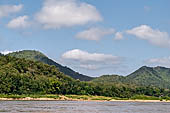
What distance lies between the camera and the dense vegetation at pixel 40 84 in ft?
440

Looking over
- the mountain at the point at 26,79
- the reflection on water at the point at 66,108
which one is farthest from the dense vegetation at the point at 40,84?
the reflection on water at the point at 66,108

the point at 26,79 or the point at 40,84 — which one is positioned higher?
the point at 26,79

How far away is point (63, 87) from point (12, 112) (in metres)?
101

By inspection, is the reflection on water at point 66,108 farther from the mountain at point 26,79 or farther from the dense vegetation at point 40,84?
the dense vegetation at point 40,84

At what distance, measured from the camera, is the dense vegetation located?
134 metres

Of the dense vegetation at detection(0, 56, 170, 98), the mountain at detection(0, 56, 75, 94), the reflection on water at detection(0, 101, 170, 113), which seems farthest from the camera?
the dense vegetation at detection(0, 56, 170, 98)

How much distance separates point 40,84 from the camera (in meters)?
148

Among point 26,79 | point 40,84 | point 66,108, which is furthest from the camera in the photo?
point 40,84

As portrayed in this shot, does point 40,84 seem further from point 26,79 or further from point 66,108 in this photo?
point 66,108

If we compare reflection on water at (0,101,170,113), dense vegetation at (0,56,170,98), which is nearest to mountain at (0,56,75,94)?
dense vegetation at (0,56,170,98)

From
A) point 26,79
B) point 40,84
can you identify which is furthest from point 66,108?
point 40,84

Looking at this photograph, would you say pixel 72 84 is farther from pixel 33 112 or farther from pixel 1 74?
pixel 33 112

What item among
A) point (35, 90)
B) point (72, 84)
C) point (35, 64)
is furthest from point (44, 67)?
point (35, 90)

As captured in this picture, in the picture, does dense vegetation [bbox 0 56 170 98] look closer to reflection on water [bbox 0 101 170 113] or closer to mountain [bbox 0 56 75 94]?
mountain [bbox 0 56 75 94]
